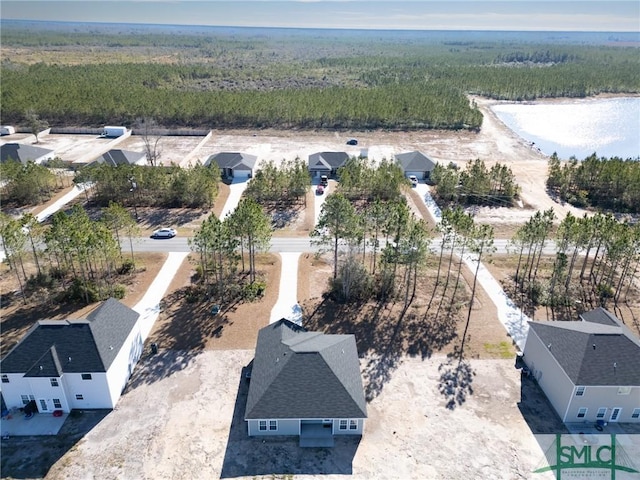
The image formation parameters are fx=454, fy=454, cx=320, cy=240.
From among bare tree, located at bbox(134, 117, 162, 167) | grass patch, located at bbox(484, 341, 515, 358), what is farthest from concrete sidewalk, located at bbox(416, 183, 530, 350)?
bare tree, located at bbox(134, 117, 162, 167)

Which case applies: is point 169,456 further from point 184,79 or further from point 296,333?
point 184,79

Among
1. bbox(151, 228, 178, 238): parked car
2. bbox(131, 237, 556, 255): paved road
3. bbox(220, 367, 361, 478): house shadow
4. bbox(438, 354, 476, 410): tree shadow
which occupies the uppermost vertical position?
bbox(151, 228, 178, 238): parked car

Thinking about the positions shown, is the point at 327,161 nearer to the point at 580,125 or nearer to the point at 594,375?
the point at 594,375

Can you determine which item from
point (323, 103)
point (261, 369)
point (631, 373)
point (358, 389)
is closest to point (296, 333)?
point (261, 369)

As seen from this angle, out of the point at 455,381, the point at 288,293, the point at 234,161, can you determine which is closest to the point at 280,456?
the point at 455,381

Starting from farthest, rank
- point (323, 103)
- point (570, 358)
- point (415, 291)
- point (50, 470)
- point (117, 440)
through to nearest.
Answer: point (323, 103), point (415, 291), point (570, 358), point (117, 440), point (50, 470)

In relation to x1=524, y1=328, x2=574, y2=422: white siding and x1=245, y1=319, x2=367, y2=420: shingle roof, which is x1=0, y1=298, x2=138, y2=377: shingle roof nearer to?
x1=245, y1=319, x2=367, y2=420: shingle roof

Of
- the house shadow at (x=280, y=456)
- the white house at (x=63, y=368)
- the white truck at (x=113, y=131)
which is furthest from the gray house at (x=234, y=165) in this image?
the house shadow at (x=280, y=456)
